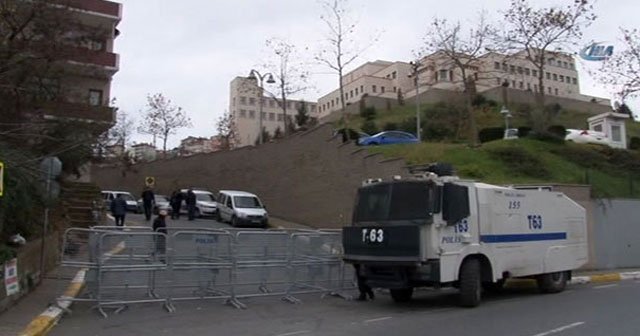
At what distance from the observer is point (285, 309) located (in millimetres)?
12820

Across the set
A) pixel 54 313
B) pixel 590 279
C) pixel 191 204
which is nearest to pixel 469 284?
pixel 54 313

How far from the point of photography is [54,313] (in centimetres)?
1079

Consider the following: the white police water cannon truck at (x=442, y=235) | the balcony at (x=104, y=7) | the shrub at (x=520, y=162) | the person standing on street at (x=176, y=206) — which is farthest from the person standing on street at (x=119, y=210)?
the balcony at (x=104, y=7)

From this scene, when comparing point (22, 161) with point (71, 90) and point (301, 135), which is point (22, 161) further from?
point (301, 135)

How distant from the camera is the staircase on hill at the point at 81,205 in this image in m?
23.9

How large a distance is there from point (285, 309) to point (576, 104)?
7651cm

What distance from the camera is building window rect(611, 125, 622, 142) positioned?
3581 cm

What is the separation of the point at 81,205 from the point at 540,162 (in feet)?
62.4

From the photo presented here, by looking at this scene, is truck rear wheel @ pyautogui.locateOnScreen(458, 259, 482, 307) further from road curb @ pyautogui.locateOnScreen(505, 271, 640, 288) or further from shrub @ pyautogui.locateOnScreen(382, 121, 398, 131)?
shrub @ pyautogui.locateOnScreen(382, 121, 398, 131)

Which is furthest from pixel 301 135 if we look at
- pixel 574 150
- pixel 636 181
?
pixel 636 181

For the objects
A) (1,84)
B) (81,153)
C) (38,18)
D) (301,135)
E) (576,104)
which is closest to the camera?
(1,84)

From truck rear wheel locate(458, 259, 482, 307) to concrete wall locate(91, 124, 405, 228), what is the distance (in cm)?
1231

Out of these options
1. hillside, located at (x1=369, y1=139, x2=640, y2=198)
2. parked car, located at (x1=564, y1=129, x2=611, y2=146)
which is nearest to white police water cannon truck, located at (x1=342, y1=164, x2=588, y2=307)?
hillside, located at (x1=369, y1=139, x2=640, y2=198)

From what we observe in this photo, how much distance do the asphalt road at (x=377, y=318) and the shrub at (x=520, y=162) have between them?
11.6 m
